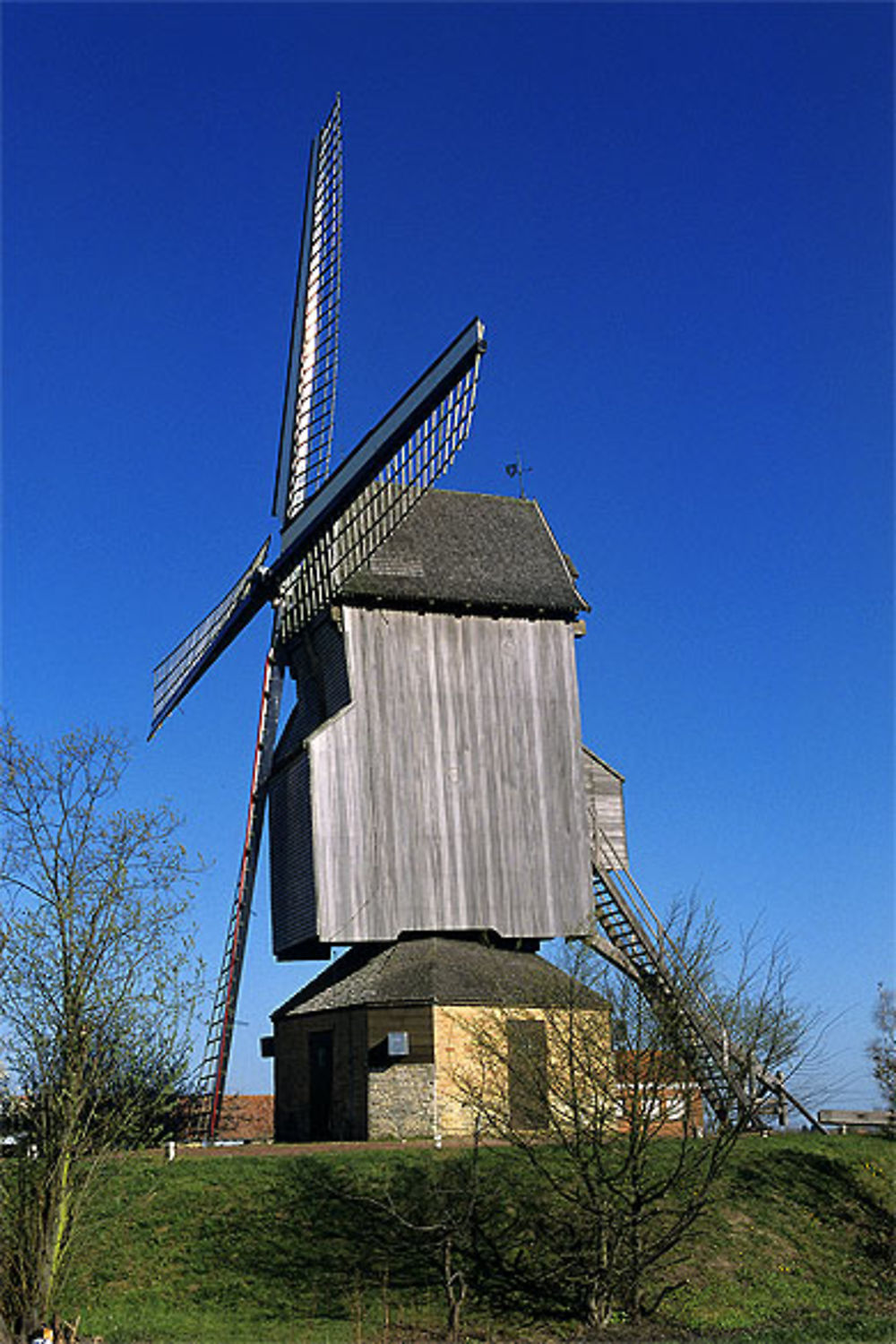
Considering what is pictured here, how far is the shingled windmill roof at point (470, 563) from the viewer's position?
30562 millimetres

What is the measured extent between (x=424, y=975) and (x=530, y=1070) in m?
9.66

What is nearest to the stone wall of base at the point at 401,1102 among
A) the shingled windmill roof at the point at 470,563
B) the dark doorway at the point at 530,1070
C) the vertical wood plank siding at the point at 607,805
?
the dark doorway at the point at 530,1070

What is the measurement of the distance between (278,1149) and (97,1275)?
6.20 meters

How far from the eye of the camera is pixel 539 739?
103 ft

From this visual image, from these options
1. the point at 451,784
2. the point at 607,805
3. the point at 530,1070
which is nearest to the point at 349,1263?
the point at 530,1070

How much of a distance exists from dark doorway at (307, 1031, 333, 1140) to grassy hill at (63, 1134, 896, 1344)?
4704 mm

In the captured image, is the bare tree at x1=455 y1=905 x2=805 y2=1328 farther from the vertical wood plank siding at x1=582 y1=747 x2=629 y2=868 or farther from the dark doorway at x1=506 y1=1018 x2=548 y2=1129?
the vertical wood plank siding at x1=582 y1=747 x2=629 y2=868

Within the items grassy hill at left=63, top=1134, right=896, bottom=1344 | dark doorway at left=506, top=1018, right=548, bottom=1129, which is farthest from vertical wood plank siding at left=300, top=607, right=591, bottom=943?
dark doorway at left=506, top=1018, right=548, bottom=1129

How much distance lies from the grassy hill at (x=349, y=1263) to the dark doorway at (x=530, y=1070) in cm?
236

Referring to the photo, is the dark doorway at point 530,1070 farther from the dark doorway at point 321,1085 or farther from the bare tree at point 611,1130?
the dark doorway at point 321,1085

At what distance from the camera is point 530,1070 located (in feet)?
57.8

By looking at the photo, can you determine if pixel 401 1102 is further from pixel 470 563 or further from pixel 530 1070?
pixel 470 563

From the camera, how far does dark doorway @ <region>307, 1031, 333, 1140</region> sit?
28219mm

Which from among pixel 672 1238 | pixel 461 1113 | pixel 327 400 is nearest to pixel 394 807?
pixel 461 1113
